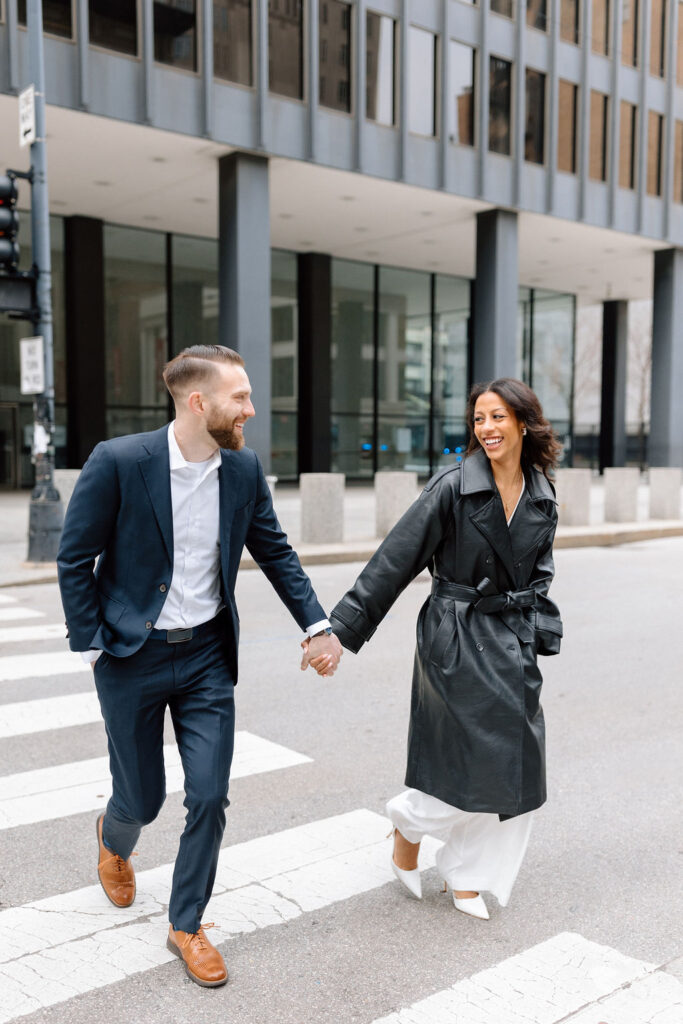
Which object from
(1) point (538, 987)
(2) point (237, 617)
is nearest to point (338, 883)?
(1) point (538, 987)

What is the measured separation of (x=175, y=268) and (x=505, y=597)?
24.8 meters

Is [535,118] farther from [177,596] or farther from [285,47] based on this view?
[177,596]

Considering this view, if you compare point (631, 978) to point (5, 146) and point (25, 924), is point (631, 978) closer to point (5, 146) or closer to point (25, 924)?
point (25, 924)

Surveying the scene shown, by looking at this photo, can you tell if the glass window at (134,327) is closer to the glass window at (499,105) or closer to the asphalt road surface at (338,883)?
the glass window at (499,105)

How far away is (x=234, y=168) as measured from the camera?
1883cm

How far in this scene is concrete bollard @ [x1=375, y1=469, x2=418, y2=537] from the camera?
1500 centimetres

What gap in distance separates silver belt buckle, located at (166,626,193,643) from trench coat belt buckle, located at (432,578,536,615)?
34.2 inches

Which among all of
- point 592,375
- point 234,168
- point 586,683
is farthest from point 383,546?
point 592,375

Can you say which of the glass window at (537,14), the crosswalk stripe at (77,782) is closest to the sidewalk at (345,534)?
the crosswalk stripe at (77,782)

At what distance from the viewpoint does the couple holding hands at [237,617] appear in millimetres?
3021

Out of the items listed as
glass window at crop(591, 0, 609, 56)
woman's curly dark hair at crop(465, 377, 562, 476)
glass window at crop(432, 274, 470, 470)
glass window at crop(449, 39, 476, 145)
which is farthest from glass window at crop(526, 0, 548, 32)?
woman's curly dark hair at crop(465, 377, 562, 476)

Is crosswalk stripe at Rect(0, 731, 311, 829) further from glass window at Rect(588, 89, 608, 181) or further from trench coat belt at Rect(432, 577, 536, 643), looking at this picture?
glass window at Rect(588, 89, 608, 181)

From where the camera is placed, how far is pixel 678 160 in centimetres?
2775

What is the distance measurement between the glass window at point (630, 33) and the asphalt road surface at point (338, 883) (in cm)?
2440
